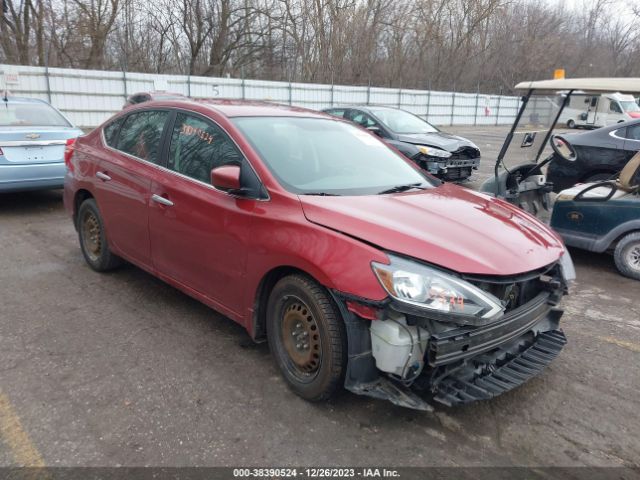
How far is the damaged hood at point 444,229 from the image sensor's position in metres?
2.61

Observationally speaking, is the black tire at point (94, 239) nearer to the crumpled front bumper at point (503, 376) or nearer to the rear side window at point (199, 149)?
the rear side window at point (199, 149)

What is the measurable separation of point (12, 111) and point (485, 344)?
25.3 ft

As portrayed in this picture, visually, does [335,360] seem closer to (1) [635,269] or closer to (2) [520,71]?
(1) [635,269]

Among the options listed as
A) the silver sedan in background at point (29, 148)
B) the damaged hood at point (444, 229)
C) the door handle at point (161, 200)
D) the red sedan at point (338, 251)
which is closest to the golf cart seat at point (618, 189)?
the red sedan at point (338, 251)

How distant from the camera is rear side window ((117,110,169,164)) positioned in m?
4.11

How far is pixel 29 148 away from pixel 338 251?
20.1ft

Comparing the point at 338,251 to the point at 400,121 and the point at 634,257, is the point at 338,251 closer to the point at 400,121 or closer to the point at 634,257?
the point at 634,257

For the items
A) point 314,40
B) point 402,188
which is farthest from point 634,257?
point 314,40

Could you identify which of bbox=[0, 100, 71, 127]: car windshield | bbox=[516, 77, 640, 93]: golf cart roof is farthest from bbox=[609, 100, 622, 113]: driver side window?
bbox=[0, 100, 71, 127]: car windshield

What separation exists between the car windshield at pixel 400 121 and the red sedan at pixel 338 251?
6512mm

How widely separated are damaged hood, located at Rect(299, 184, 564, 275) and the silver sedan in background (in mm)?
5040

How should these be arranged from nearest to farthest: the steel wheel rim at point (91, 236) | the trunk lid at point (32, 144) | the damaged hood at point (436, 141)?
the steel wheel rim at point (91, 236)
the trunk lid at point (32, 144)
the damaged hood at point (436, 141)

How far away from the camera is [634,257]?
17.5 feet

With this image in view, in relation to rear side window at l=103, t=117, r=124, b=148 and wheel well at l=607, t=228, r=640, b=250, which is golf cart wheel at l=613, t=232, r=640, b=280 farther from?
rear side window at l=103, t=117, r=124, b=148
